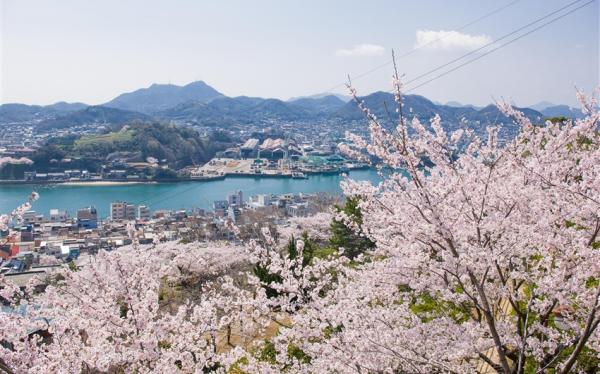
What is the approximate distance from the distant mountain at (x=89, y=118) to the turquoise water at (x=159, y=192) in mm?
57428

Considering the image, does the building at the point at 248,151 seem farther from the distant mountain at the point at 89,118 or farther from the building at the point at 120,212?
the building at the point at 120,212

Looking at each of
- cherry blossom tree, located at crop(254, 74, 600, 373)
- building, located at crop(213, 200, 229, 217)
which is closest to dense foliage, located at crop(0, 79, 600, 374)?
cherry blossom tree, located at crop(254, 74, 600, 373)

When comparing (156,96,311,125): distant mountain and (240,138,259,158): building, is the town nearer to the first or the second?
(240,138,259,158): building

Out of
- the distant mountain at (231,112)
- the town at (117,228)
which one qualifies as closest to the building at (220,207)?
the town at (117,228)

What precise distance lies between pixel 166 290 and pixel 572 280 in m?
12.7

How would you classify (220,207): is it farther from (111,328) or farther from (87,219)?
(111,328)

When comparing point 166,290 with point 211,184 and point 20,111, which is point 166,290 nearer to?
point 211,184

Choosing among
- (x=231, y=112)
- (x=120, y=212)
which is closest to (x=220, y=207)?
(x=120, y=212)

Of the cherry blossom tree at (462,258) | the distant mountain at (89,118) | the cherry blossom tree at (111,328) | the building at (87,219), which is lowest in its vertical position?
the building at (87,219)

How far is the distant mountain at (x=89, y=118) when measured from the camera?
10312cm

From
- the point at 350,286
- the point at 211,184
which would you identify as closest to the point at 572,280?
the point at 350,286

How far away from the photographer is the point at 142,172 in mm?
58625

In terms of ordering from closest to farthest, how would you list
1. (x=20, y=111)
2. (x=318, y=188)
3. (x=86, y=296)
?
(x=86, y=296)
(x=318, y=188)
(x=20, y=111)

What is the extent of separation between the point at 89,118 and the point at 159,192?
6994 centimetres
